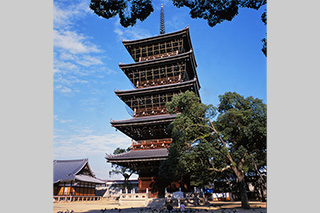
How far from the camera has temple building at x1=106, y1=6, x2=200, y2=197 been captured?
12.4 meters

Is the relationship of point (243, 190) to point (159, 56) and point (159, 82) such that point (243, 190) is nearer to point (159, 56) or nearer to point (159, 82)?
point (159, 82)

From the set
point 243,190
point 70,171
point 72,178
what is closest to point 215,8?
point 243,190

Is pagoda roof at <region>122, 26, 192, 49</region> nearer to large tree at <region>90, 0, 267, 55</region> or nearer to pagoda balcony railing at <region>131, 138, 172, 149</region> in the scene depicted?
pagoda balcony railing at <region>131, 138, 172, 149</region>

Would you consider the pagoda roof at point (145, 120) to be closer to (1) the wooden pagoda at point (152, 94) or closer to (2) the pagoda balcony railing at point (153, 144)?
(1) the wooden pagoda at point (152, 94)

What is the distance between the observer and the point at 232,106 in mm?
8000

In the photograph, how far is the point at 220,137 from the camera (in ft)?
24.7

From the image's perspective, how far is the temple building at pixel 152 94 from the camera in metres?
12.4

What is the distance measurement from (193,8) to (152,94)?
29.8ft

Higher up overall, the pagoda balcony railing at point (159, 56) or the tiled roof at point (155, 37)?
the tiled roof at point (155, 37)

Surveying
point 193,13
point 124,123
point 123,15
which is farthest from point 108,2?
point 124,123

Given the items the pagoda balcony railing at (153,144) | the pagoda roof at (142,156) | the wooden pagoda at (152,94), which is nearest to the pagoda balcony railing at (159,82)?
the wooden pagoda at (152,94)

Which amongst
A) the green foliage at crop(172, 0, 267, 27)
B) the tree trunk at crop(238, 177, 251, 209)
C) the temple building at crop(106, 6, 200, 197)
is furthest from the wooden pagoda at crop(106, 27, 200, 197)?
the green foliage at crop(172, 0, 267, 27)

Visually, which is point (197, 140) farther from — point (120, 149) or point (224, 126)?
point (120, 149)

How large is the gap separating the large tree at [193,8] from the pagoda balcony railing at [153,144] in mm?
8277
